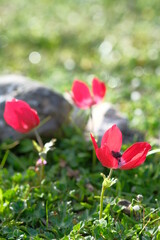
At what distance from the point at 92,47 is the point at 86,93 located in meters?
2.52

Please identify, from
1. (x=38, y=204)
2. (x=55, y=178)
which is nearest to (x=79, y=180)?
(x=55, y=178)

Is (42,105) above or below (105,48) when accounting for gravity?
above

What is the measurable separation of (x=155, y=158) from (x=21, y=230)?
3.42 ft

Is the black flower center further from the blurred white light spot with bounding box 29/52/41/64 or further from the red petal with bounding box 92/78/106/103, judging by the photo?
the blurred white light spot with bounding box 29/52/41/64

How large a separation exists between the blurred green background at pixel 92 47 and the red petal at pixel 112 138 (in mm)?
1230

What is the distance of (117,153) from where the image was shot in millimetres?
1865

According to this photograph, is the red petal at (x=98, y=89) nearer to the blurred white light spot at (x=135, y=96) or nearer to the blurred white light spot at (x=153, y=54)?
the blurred white light spot at (x=135, y=96)

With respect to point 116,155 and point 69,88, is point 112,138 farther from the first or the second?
point 69,88

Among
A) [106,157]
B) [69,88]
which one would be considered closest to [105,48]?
[69,88]

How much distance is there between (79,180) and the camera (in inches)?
101

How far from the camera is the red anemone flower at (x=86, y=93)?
8.11 ft

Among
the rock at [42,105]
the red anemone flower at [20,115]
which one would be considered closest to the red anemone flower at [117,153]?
the red anemone flower at [20,115]

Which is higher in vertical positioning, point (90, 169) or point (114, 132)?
point (114, 132)

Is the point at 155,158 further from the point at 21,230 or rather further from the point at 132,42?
the point at 132,42
